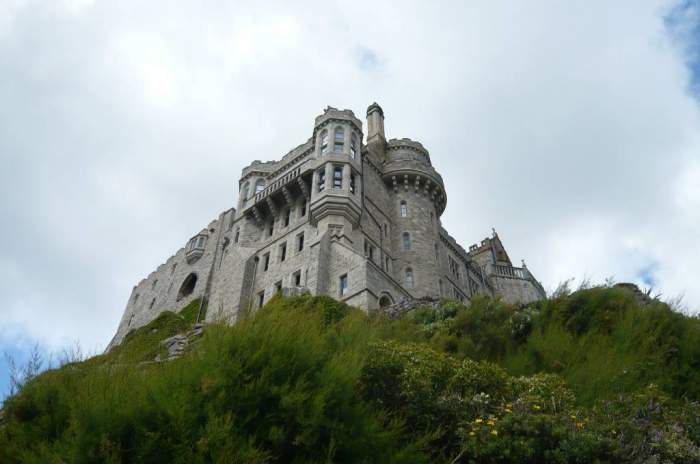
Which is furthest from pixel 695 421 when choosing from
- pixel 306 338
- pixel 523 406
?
pixel 306 338

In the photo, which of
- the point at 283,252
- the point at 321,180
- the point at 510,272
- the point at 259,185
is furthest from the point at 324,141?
the point at 510,272

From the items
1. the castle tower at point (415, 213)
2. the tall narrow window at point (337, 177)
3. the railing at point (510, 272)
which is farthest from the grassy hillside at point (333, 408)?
the railing at point (510, 272)

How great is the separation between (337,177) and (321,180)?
865 mm

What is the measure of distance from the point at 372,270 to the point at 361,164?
948 centimetres

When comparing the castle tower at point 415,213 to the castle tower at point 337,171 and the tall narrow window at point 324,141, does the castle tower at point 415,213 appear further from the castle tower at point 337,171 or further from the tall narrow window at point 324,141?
the tall narrow window at point 324,141

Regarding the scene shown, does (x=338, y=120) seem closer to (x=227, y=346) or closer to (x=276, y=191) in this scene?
(x=276, y=191)

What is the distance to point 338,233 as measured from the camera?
28.4 meters

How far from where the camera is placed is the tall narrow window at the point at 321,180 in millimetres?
30487

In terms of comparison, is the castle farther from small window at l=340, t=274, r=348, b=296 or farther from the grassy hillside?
the grassy hillside

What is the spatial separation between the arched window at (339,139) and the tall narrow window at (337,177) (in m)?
1.40

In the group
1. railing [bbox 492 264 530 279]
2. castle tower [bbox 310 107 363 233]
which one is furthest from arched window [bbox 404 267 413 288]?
railing [bbox 492 264 530 279]

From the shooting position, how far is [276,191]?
33.2 metres

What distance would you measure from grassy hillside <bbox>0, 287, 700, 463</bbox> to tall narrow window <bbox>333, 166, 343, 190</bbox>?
19.0 metres

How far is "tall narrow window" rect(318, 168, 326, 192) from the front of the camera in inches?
1200
